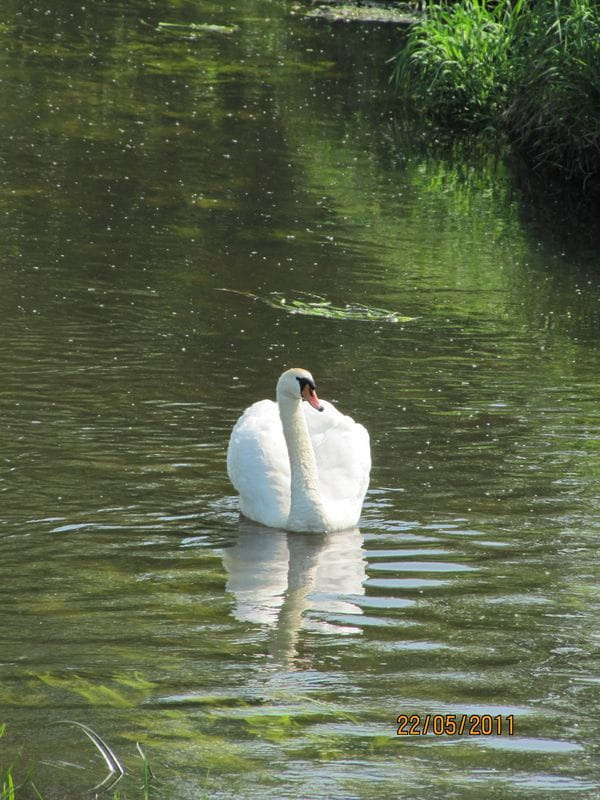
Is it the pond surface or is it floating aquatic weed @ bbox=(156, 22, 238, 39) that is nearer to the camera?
the pond surface

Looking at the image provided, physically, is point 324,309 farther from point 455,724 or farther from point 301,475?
point 455,724

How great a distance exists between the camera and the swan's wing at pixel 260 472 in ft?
25.9

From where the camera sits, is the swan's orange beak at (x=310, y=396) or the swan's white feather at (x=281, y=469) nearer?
the swan's orange beak at (x=310, y=396)

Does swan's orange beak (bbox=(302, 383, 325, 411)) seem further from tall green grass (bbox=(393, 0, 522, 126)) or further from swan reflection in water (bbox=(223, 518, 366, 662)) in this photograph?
tall green grass (bbox=(393, 0, 522, 126))

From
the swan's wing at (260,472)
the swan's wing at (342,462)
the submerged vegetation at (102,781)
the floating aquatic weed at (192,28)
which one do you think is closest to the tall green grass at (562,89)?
the floating aquatic weed at (192,28)

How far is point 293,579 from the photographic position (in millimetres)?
7043

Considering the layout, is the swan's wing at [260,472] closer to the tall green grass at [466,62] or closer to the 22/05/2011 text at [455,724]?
the 22/05/2011 text at [455,724]

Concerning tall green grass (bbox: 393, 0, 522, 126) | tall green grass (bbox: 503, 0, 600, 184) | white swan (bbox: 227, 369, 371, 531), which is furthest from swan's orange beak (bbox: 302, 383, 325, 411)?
tall green grass (bbox: 393, 0, 522, 126)

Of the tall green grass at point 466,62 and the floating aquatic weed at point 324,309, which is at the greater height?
the tall green grass at point 466,62

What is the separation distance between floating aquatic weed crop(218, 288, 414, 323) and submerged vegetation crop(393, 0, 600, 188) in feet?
20.7

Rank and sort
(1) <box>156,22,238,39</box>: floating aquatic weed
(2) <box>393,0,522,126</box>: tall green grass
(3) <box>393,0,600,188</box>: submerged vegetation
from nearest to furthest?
(3) <box>393,0,600,188</box>: submerged vegetation < (2) <box>393,0,522,126</box>: tall green grass < (1) <box>156,22,238,39</box>: floating aquatic weed

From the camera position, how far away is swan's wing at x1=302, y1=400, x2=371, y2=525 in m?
7.93

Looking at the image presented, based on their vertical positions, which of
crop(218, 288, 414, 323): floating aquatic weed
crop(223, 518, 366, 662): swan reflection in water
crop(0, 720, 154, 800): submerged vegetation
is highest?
crop(218, 288, 414, 323): floating aquatic weed

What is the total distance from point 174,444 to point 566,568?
2717 mm
